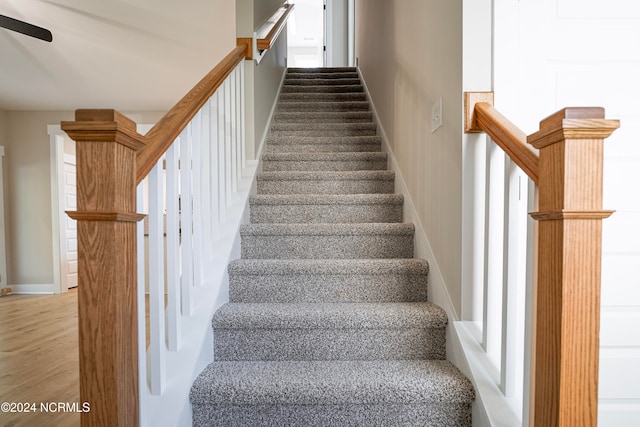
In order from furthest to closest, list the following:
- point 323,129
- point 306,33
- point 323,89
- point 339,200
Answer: point 306,33 < point 323,89 < point 323,129 < point 339,200

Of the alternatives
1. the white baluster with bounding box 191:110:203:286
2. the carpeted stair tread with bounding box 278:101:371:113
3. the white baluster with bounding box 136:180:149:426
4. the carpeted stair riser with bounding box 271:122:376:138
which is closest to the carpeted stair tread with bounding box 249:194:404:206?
the white baluster with bounding box 191:110:203:286

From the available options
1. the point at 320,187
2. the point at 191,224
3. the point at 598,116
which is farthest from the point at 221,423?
the point at 320,187

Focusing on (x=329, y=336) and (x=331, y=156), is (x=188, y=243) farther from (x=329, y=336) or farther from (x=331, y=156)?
(x=331, y=156)

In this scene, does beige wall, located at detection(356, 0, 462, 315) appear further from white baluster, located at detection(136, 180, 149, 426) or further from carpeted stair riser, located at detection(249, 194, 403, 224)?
white baluster, located at detection(136, 180, 149, 426)

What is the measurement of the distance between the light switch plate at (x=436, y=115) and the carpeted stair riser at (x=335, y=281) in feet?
1.96

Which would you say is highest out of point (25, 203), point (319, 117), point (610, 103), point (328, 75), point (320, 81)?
point (328, 75)

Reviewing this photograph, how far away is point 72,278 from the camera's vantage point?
600 cm

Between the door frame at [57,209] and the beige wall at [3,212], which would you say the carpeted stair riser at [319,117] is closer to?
the door frame at [57,209]

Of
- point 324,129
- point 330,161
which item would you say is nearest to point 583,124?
point 330,161

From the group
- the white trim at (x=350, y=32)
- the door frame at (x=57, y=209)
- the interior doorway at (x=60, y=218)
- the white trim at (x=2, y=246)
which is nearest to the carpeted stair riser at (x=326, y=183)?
the white trim at (x=350, y=32)

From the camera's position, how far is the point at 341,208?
2.38 metres

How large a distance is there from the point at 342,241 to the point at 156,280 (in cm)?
106

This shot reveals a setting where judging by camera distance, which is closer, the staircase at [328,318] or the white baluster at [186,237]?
the staircase at [328,318]

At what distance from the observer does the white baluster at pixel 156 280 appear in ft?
3.98
